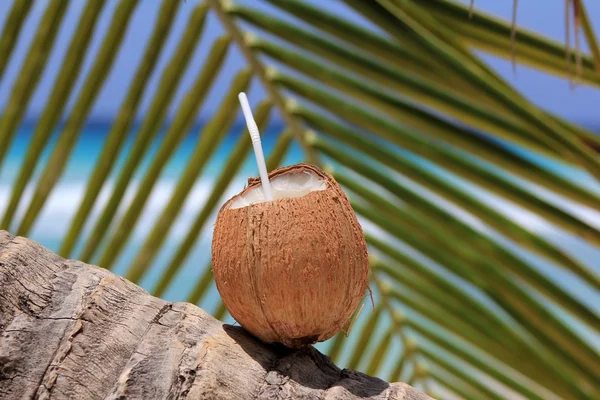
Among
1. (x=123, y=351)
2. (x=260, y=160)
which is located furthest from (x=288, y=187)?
(x=123, y=351)

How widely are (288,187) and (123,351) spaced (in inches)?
5.0

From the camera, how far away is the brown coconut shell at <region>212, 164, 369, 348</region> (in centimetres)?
35

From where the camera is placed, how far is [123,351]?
36 cm

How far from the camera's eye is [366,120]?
610 mm

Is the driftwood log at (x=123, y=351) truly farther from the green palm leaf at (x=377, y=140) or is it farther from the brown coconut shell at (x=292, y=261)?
the green palm leaf at (x=377, y=140)

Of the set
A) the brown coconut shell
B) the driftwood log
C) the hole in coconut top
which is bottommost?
the driftwood log

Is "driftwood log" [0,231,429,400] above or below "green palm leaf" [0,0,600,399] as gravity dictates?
below

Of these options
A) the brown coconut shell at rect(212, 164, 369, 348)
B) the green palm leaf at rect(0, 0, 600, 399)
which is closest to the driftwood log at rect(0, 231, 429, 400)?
the brown coconut shell at rect(212, 164, 369, 348)

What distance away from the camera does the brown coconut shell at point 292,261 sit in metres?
0.35

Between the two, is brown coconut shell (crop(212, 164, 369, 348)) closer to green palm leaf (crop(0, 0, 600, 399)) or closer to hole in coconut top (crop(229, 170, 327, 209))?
hole in coconut top (crop(229, 170, 327, 209))

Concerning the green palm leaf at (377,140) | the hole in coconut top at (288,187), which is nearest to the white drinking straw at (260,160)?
the hole in coconut top at (288,187)

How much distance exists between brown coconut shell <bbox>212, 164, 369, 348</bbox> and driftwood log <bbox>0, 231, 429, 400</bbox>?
0.02 m

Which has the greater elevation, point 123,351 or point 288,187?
point 288,187

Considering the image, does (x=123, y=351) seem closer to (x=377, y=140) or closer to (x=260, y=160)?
(x=260, y=160)
